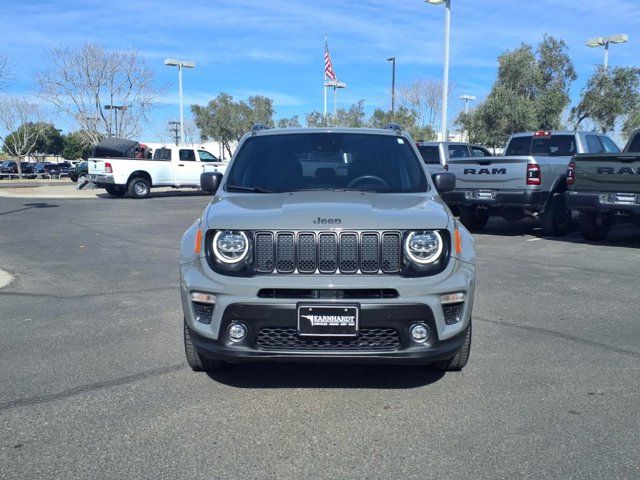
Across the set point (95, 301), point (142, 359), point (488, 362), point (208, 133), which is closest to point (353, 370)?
point (488, 362)

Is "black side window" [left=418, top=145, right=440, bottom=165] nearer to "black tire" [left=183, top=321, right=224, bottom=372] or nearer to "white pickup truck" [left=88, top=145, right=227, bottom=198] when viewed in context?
"white pickup truck" [left=88, top=145, right=227, bottom=198]

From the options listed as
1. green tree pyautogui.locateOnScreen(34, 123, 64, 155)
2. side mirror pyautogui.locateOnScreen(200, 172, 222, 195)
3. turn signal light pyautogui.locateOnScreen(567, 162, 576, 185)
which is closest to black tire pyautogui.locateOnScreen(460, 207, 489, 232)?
turn signal light pyautogui.locateOnScreen(567, 162, 576, 185)

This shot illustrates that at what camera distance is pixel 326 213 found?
152 inches

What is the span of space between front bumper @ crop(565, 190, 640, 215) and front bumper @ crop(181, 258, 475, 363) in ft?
24.2

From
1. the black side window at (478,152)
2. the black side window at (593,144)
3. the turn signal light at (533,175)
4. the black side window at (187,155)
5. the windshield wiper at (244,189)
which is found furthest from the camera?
the black side window at (187,155)

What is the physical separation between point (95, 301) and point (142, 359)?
90.6 inches

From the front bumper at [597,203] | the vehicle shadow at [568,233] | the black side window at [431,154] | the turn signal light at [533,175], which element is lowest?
the vehicle shadow at [568,233]

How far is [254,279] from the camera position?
3.67 m

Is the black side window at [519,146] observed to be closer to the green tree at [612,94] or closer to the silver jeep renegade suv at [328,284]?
the silver jeep renegade suv at [328,284]

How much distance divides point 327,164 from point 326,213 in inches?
48.3

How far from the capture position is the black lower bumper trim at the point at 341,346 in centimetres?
359

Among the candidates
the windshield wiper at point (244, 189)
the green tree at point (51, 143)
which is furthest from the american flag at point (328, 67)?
the green tree at point (51, 143)

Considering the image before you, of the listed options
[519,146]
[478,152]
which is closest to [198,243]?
[519,146]

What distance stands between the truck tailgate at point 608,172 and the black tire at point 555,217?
106 centimetres
